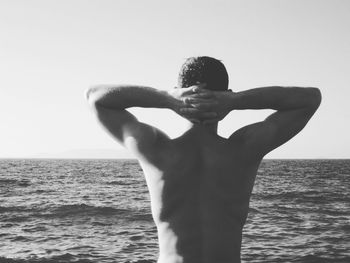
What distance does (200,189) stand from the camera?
210 cm

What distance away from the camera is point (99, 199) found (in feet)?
91.3

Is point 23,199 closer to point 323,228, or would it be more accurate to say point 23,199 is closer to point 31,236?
point 31,236

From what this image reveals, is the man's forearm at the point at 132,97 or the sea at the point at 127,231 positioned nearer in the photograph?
the man's forearm at the point at 132,97

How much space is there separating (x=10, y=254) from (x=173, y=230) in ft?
38.0

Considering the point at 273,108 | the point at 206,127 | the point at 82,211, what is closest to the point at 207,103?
the point at 206,127

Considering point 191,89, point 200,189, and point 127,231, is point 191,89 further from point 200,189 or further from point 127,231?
point 127,231

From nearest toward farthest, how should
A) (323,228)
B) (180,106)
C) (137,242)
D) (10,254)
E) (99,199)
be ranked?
(180,106)
(10,254)
(137,242)
(323,228)
(99,199)

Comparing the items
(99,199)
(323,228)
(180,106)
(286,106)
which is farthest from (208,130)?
(99,199)

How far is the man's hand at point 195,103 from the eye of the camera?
203cm

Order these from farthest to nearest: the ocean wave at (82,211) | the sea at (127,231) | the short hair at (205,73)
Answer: the ocean wave at (82,211) < the sea at (127,231) < the short hair at (205,73)

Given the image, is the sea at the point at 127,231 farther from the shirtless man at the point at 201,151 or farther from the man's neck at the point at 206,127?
the man's neck at the point at 206,127

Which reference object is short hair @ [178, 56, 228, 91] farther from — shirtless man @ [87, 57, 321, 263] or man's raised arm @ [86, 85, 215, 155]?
man's raised arm @ [86, 85, 215, 155]

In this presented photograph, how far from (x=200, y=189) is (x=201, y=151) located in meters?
0.19

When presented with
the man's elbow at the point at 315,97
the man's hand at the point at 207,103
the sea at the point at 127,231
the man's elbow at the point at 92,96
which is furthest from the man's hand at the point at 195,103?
the sea at the point at 127,231
